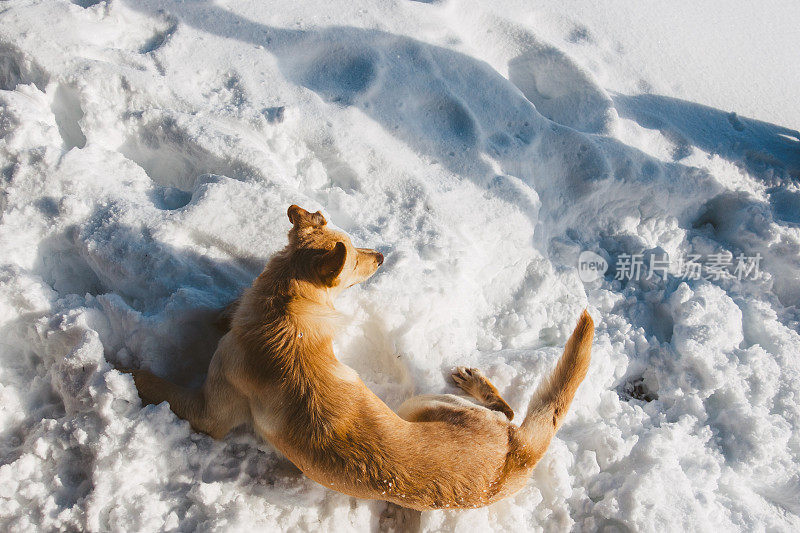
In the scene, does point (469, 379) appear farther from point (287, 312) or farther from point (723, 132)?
point (723, 132)

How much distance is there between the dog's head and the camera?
8.20 ft

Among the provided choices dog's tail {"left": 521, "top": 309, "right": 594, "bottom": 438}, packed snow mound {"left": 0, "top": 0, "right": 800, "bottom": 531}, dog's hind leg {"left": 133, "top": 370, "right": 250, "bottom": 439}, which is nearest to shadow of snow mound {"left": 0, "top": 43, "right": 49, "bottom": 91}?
packed snow mound {"left": 0, "top": 0, "right": 800, "bottom": 531}

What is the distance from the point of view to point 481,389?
9.70ft

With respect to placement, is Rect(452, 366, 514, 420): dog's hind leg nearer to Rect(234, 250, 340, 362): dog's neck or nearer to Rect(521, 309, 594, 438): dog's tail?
Rect(521, 309, 594, 438): dog's tail

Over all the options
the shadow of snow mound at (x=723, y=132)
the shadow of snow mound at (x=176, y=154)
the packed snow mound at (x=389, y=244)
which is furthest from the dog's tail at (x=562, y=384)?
the shadow of snow mound at (x=723, y=132)

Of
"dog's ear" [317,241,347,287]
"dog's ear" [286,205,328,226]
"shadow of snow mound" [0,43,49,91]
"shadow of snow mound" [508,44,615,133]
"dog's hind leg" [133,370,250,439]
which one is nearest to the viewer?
"dog's ear" [317,241,347,287]

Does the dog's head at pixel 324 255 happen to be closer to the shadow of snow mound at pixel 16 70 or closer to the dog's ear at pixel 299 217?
the dog's ear at pixel 299 217

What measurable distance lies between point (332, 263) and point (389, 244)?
92 centimetres

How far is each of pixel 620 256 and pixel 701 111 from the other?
2.14 metres

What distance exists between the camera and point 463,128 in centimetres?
409

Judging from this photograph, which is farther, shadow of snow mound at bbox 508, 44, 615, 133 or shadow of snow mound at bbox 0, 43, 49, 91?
shadow of snow mound at bbox 508, 44, 615, 133

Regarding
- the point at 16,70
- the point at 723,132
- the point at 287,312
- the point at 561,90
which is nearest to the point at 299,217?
the point at 287,312

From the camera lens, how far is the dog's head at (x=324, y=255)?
2.50 m

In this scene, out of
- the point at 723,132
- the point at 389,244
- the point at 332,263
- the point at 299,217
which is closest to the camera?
the point at 332,263
